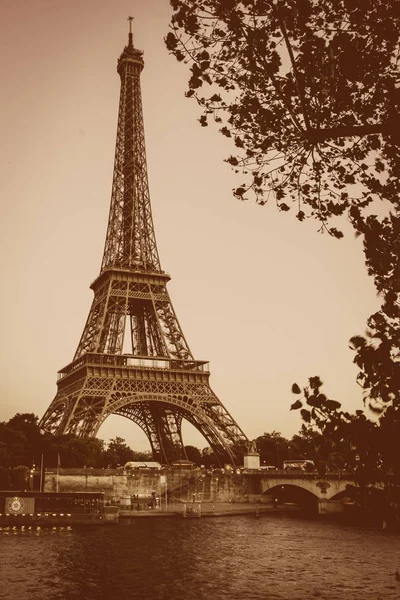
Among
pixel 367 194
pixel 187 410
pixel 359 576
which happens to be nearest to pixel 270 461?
pixel 187 410

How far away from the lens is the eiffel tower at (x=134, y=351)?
248 feet

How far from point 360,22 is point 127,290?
7160 cm

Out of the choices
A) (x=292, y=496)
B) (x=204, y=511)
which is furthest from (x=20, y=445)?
(x=292, y=496)

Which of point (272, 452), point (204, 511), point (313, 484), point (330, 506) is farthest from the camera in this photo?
point (272, 452)

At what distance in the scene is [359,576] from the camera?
35.1 meters

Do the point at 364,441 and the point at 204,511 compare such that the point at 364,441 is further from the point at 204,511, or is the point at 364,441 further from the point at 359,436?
the point at 204,511

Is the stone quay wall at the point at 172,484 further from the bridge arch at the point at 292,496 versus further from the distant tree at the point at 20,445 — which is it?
the distant tree at the point at 20,445

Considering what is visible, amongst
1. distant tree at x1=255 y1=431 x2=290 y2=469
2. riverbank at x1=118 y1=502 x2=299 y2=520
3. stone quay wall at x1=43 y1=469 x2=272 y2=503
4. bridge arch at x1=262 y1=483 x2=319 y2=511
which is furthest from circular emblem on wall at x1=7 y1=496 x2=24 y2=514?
distant tree at x1=255 y1=431 x2=290 y2=469

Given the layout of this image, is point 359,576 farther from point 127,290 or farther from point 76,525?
point 127,290

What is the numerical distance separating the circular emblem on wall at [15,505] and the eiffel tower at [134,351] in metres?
11.6

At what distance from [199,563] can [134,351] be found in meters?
52.4

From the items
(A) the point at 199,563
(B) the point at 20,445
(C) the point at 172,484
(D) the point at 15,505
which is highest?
(B) the point at 20,445

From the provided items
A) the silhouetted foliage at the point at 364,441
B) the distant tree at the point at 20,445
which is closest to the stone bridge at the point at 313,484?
the distant tree at the point at 20,445

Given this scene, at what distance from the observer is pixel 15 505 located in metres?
59.0
